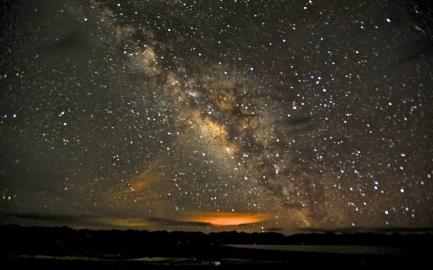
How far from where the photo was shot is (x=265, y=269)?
14391 millimetres

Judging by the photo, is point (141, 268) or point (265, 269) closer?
point (141, 268)

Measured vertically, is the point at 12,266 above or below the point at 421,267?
above

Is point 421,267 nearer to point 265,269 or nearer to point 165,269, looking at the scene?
point 265,269

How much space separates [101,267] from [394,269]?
1044cm

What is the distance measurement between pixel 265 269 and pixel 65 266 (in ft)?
23.6

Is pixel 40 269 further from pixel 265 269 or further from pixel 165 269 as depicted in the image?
pixel 265 269

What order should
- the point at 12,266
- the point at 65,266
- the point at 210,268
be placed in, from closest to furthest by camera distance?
the point at 12,266, the point at 65,266, the point at 210,268

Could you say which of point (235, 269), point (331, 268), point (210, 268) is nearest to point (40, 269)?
point (210, 268)

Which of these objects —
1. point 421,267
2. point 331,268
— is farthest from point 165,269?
point 421,267

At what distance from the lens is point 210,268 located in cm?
1420

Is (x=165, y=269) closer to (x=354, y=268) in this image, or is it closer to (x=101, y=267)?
(x=101, y=267)

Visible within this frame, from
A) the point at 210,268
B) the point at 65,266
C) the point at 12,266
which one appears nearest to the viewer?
the point at 12,266

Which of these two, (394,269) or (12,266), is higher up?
(12,266)

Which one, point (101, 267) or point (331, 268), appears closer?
point (101, 267)
